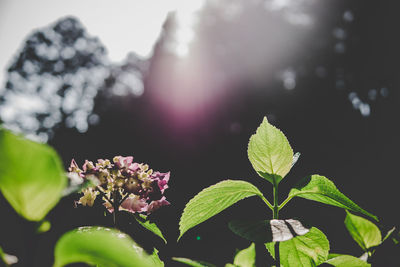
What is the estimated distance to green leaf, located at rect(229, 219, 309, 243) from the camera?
1.42ft

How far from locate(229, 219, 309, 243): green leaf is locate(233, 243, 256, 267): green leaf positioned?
0.28 ft

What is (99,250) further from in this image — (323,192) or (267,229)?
(323,192)

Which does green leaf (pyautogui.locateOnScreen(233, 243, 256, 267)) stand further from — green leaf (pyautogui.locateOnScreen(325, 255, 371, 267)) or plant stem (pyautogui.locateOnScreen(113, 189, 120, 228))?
plant stem (pyautogui.locateOnScreen(113, 189, 120, 228))

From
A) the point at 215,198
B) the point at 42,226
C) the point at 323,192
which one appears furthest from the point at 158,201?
the point at 42,226

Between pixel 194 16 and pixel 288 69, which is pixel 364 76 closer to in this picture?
pixel 288 69

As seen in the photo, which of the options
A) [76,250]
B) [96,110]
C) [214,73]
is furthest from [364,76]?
[76,250]

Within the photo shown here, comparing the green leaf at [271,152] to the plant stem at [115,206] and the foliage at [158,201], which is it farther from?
the plant stem at [115,206]

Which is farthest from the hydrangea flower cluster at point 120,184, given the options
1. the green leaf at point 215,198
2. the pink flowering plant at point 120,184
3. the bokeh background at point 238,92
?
the bokeh background at point 238,92

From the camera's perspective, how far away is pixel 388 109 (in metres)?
14.0

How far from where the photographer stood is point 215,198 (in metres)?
0.57

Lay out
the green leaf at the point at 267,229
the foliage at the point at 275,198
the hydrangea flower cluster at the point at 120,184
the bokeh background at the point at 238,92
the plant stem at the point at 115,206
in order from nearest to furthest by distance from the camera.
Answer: the green leaf at the point at 267,229
the foliage at the point at 275,198
the plant stem at the point at 115,206
the hydrangea flower cluster at the point at 120,184
the bokeh background at the point at 238,92

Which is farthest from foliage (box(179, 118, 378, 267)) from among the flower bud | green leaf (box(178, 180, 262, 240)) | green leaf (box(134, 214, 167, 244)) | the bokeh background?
the bokeh background

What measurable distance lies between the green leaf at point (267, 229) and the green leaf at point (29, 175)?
282 millimetres

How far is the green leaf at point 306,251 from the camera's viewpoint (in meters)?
0.55
